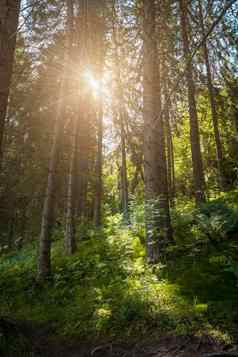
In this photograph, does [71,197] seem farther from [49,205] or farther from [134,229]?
[134,229]

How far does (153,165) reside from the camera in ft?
19.9

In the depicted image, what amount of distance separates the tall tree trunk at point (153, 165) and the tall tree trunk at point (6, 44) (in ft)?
8.48

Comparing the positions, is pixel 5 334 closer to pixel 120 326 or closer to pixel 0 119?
pixel 120 326

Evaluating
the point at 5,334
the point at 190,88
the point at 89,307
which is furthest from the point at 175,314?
the point at 190,88

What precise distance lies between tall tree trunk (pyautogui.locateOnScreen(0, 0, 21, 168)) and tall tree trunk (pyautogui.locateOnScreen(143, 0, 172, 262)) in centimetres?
259

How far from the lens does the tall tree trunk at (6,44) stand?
3.86 meters

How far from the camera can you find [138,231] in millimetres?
7535

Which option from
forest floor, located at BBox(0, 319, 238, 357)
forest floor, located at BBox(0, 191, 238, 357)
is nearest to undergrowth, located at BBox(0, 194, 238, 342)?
forest floor, located at BBox(0, 191, 238, 357)

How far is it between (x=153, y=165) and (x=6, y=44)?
3526 mm

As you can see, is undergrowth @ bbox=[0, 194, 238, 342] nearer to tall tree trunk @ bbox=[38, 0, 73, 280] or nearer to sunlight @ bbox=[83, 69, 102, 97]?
tall tree trunk @ bbox=[38, 0, 73, 280]

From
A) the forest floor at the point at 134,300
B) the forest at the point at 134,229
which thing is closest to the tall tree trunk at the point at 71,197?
the forest at the point at 134,229

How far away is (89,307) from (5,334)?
4.73 ft

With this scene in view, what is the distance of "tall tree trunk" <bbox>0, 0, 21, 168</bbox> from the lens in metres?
3.86

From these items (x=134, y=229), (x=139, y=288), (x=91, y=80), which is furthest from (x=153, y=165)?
(x=91, y=80)
